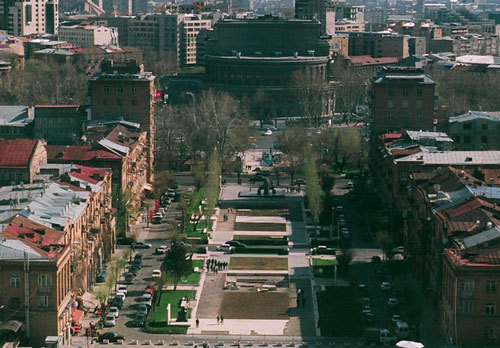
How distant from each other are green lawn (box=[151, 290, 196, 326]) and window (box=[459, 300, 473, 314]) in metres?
17.9

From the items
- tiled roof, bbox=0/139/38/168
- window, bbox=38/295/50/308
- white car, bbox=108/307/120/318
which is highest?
tiled roof, bbox=0/139/38/168

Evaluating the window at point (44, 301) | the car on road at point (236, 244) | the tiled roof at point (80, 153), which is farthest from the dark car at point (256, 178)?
the window at point (44, 301)

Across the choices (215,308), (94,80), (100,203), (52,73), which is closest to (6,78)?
(52,73)

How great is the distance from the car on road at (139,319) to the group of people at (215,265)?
13.9 metres

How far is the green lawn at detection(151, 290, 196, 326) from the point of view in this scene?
253 feet

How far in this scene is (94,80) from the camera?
119750 mm

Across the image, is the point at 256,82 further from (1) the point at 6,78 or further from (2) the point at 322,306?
(2) the point at 322,306

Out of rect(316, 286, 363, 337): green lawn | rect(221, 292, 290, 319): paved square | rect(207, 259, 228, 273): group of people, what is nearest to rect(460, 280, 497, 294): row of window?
rect(316, 286, 363, 337): green lawn

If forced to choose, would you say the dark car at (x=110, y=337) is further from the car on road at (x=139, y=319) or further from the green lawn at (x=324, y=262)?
the green lawn at (x=324, y=262)

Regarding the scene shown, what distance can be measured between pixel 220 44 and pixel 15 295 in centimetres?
12642

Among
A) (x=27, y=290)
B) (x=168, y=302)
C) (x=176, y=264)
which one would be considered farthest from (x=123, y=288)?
(x=27, y=290)

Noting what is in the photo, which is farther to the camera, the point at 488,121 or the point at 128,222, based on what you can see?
the point at 488,121

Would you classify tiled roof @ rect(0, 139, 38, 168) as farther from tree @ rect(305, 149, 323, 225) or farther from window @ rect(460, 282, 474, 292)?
window @ rect(460, 282, 474, 292)

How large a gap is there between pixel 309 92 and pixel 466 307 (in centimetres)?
10417
